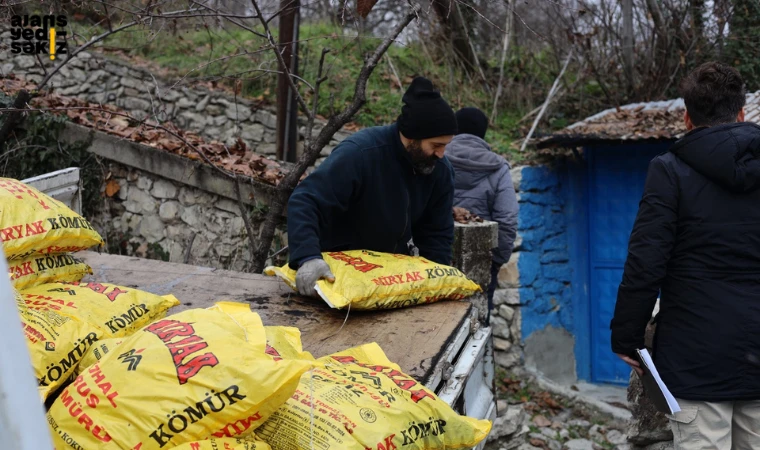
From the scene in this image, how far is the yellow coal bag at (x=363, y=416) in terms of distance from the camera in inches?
65.9

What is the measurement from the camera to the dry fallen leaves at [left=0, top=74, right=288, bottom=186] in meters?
5.20

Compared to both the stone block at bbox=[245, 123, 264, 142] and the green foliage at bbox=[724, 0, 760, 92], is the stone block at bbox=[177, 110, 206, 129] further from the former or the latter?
the green foliage at bbox=[724, 0, 760, 92]

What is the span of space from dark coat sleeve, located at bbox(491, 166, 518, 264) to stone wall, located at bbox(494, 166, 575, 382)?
2.05 metres

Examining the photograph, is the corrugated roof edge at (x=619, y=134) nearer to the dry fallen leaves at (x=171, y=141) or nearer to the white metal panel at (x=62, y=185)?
the dry fallen leaves at (x=171, y=141)

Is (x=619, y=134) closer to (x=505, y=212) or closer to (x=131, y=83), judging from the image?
(x=505, y=212)

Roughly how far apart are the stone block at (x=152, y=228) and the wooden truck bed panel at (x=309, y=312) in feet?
7.03

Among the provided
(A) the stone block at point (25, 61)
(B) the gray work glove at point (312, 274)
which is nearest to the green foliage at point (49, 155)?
(B) the gray work glove at point (312, 274)

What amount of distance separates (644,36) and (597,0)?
3.17ft

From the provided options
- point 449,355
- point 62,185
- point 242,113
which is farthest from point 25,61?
point 449,355

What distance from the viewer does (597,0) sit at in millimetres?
9531

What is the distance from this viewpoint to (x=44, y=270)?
7.94 ft

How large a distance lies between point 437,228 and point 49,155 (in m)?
3.85

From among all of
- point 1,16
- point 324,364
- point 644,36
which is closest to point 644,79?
point 644,36

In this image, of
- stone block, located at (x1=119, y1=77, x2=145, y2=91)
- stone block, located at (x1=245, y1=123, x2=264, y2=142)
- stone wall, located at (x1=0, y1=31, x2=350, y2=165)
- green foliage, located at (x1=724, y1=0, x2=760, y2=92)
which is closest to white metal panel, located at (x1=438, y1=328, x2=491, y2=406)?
stone wall, located at (x1=0, y1=31, x2=350, y2=165)
